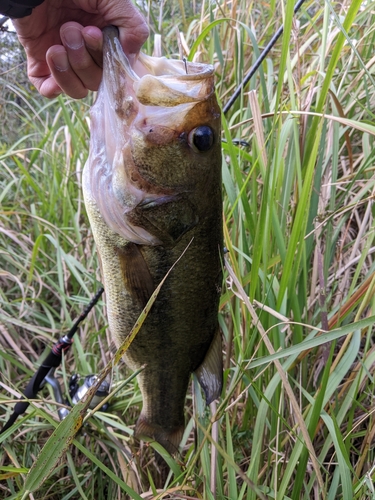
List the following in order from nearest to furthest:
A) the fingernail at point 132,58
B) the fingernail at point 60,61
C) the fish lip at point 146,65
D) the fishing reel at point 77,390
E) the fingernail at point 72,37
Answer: the fish lip at point 146,65
the fingernail at point 132,58
the fingernail at point 72,37
the fingernail at point 60,61
the fishing reel at point 77,390

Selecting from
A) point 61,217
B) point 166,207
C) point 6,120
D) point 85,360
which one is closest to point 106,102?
point 166,207

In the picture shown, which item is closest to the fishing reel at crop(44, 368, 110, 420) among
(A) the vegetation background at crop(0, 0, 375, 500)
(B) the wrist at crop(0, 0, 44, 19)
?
(A) the vegetation background at crop(0, 0, 375, 500)

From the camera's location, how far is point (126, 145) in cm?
131

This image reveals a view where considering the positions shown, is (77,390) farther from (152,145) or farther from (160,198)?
(152,145)

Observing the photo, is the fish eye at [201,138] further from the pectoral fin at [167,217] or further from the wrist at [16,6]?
the wrist at [16,6]

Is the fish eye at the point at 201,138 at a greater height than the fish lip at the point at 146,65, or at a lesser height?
lesser

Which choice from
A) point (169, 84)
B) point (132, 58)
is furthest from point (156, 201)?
point (132, 58)

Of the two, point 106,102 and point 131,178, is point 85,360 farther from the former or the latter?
point 106,102

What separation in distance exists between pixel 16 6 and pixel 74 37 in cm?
19

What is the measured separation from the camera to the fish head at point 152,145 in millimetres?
1236

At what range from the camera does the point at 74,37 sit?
144cm

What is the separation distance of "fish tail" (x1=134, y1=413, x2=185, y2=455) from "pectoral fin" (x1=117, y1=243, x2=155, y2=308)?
1.93 ft

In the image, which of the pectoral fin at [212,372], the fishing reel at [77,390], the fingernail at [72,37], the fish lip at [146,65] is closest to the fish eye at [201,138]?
the fish lip at [146,65]

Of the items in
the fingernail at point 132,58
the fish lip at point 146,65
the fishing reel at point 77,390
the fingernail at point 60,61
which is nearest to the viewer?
the fish lip at point 146,65
